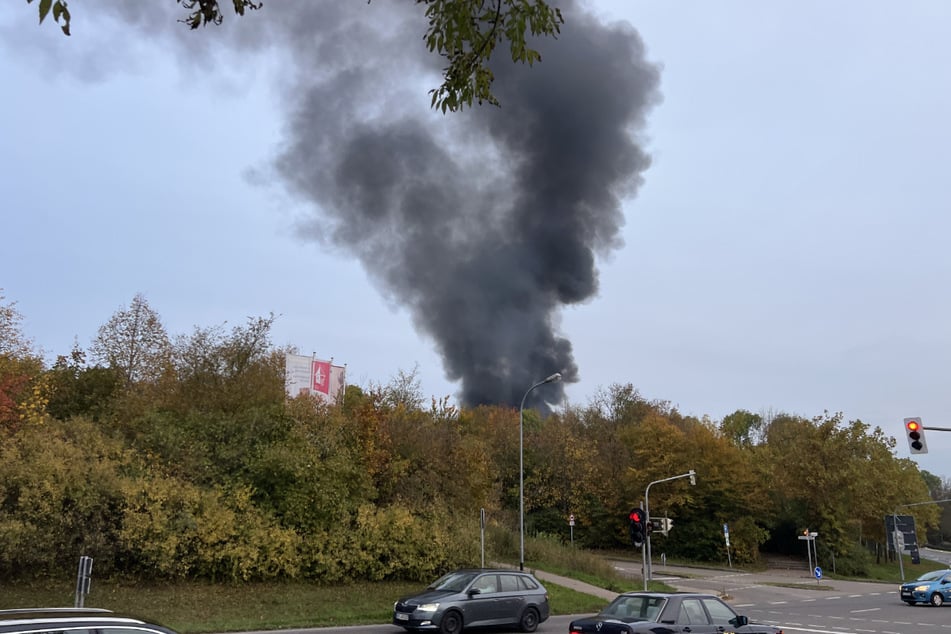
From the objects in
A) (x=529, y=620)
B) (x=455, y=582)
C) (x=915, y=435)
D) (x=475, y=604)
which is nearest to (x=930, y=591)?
(x=915, y=435)

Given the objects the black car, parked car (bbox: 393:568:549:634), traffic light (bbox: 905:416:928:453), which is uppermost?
traffic light (bbox: 905:416:928:453)

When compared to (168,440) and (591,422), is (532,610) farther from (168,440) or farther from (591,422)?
(591,422)

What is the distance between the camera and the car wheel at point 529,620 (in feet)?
60.8

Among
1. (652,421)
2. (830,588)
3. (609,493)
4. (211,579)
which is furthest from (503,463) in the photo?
(211,579)

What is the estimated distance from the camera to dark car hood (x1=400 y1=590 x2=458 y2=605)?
17297 millimetres

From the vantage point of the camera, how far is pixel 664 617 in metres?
11.5

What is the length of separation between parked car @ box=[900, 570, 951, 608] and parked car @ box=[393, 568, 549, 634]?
19282mm

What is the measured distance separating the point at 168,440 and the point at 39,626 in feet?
68.7

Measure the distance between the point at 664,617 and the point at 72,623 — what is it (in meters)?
8.78

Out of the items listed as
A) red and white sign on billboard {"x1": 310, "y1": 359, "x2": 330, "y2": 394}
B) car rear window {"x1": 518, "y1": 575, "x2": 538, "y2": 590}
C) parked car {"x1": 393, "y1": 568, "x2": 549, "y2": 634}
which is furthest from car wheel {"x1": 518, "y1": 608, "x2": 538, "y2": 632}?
red and white sign on billboard {"x1": 310, "y1": 359, "x2": 330, "y2": 394}

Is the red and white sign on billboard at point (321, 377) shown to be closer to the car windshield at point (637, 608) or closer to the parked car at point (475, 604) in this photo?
the parked car at point (475, 604)

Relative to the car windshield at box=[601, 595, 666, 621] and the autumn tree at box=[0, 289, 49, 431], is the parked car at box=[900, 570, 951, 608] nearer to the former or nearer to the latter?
the car windshield at box=[601, 595, 666, 621]

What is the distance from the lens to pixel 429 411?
41.6 metres

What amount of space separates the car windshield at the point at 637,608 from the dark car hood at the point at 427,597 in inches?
244
